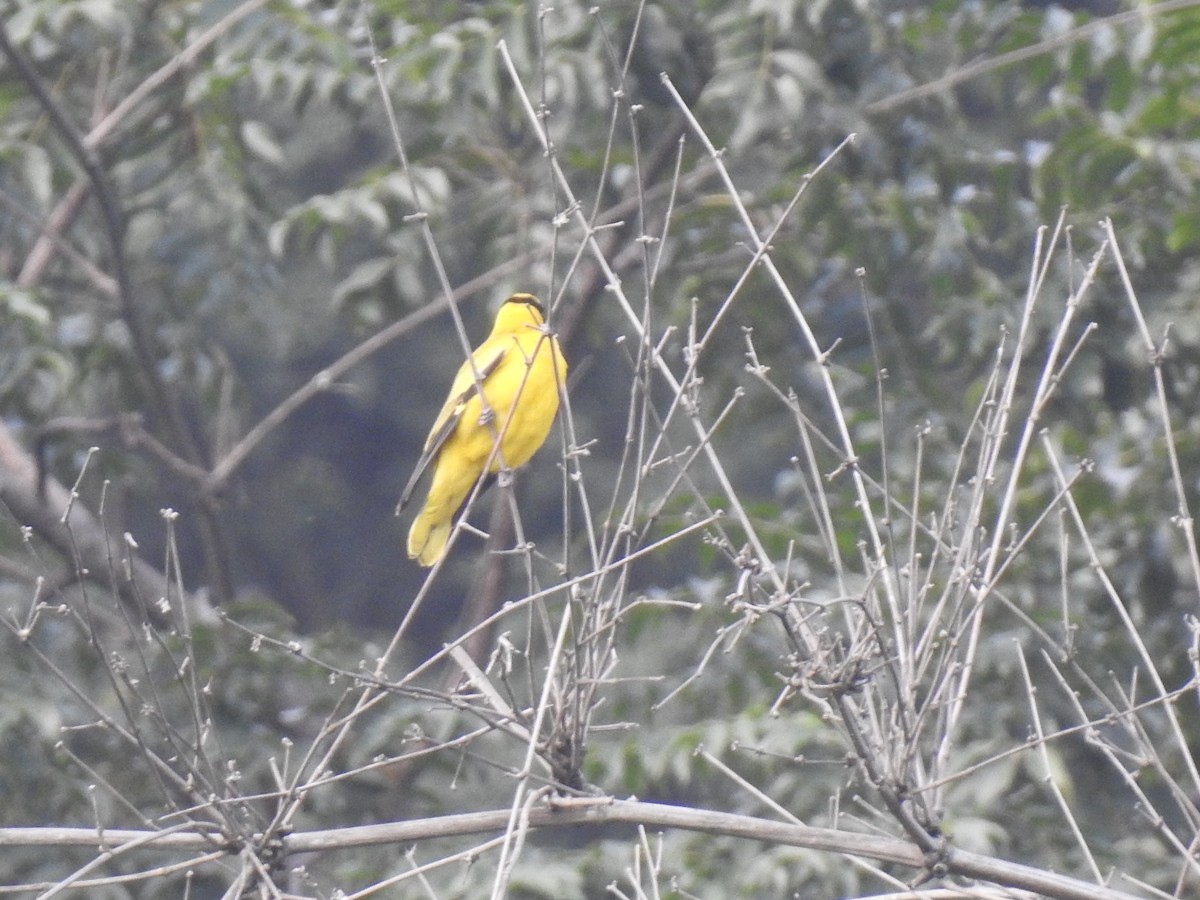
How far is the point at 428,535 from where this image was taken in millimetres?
4566

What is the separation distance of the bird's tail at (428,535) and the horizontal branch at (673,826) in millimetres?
2262

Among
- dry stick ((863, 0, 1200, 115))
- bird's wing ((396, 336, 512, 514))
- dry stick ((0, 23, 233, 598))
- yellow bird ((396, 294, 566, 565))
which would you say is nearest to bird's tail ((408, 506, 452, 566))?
yellow bird ((396, 294, 566, 565))

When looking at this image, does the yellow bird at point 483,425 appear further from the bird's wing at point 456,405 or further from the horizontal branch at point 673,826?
the horizontal branch at point 673,826

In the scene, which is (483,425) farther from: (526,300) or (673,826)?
(673,826)

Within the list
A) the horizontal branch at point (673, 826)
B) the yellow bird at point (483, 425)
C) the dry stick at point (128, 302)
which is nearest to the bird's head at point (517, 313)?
the yellow bird at point (483, 425)

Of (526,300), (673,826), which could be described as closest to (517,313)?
(526,300)

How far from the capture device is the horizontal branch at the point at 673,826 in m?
2.11

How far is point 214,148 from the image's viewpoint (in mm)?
5340

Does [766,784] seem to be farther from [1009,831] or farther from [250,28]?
[250,28]

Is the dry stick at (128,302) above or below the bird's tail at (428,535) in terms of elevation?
above

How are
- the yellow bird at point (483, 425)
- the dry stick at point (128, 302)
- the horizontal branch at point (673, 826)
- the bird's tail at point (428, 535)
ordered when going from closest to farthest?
the horizontal branch at point (673, 826) → the yellow bird at point (483, 425) → the bird's tail at point (428, 535) → the dry stick at point (128, 302)

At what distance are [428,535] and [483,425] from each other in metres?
0.51

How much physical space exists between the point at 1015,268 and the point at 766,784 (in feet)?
6.37

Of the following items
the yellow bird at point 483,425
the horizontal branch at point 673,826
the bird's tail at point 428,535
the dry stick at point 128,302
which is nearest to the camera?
the horizontal branch at point 673,826
